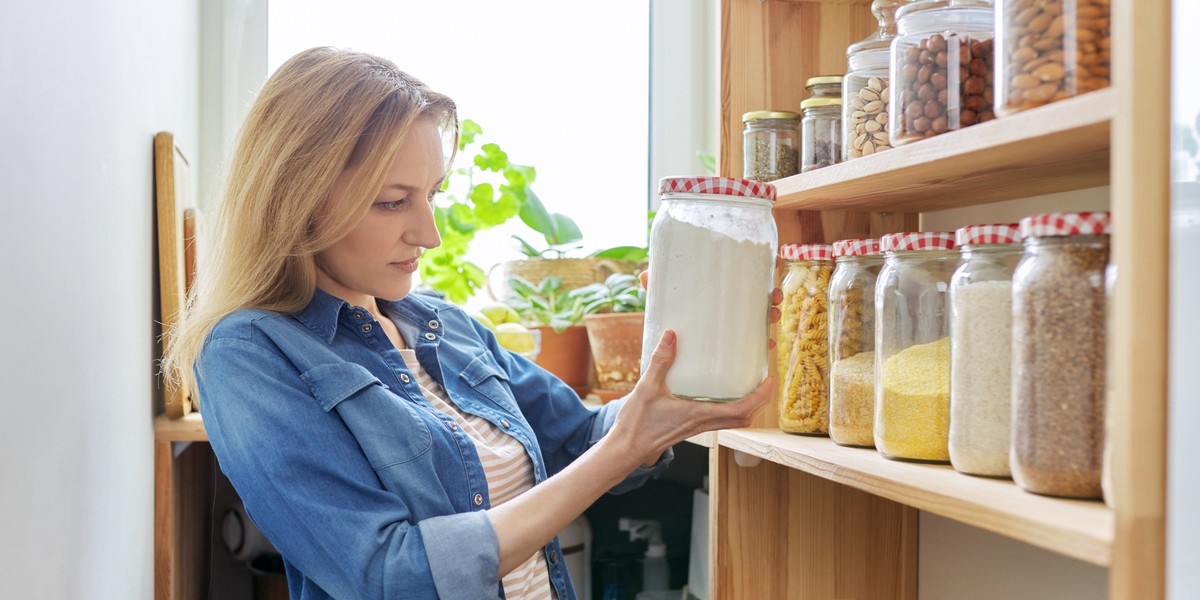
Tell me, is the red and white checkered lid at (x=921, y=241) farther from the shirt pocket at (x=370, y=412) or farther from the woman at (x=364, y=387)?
the shirt pocket at (x=370, y=412)

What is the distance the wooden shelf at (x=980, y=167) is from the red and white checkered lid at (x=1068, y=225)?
5 cm

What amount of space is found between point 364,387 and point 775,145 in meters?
0.51

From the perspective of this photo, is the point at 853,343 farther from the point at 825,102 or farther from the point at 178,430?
the point at 178,430

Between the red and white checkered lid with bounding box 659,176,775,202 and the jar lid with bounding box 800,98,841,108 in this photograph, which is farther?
the jar lid with bounding box 800,98,841,108

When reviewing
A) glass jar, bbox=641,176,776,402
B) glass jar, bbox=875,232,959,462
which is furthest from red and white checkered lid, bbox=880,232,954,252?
glass jar, bbox=641,176,776,402

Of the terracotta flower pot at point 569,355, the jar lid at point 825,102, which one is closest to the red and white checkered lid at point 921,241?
the jar lid at point 825,102

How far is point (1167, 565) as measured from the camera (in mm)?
580

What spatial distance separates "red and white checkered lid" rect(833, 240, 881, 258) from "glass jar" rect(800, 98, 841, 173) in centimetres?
11

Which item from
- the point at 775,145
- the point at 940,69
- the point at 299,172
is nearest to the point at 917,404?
the point at 940,69

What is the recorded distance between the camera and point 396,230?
1.06 meters

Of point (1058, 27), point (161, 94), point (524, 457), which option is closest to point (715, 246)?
point (1058, 27)

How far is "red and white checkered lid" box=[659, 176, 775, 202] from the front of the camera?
2.76ft

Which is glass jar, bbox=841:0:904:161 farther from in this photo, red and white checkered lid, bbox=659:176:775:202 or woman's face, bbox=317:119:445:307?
woman's face, bbox=317:119:445:307

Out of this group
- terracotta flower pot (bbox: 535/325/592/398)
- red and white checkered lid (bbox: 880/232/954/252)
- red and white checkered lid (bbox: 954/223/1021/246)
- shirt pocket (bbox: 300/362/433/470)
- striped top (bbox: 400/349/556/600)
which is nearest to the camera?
red and white checkered lid (bbox: 954/223/1021/246)
